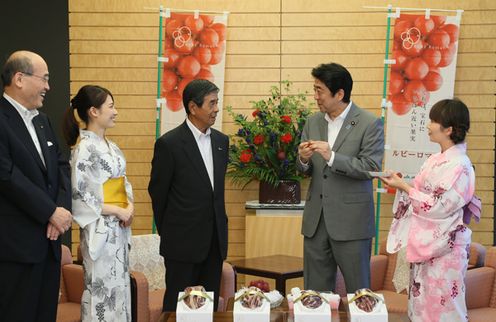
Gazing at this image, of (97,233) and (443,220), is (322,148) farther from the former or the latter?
(97,233)

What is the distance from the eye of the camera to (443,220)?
3674 millimetres

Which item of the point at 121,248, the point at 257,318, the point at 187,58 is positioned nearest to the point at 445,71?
the point at 187,58

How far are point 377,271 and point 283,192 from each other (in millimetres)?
1091

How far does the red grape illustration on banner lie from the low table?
1603mm

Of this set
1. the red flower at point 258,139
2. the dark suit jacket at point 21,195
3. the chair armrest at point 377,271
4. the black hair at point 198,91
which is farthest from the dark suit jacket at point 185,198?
the red flower at point 258,139

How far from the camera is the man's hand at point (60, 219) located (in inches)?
141

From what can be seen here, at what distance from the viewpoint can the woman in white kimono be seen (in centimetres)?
405

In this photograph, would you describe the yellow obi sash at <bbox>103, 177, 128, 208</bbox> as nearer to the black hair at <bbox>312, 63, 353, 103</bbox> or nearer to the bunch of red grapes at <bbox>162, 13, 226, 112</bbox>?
the black hair at <bbox>312, 63, 353, 103</bbox>

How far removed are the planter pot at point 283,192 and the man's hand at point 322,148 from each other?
1943mm

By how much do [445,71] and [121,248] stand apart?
320 centimetres

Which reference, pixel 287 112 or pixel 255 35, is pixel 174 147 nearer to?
pixel 287 112

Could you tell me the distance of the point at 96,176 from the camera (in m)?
4.09

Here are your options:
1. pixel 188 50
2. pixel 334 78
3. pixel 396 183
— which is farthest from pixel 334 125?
pixel 188 50

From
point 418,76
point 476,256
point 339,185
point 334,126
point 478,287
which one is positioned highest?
point 418,76
